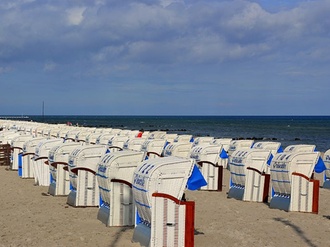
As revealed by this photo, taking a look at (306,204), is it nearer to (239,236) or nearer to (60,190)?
(239,236)

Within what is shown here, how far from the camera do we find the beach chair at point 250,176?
16.1 metres

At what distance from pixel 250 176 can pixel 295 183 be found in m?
2.00

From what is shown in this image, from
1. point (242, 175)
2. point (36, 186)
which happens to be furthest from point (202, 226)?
point (36, 186)

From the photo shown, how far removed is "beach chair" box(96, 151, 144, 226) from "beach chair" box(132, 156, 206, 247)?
1369 mm

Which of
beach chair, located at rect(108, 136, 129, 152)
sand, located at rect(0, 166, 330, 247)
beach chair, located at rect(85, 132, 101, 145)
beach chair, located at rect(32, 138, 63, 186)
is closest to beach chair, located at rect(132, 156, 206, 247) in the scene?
sand, located at rect(0, 166, 330, 247)

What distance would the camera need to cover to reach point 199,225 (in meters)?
12.6

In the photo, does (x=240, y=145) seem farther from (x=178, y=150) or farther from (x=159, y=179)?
(x=159, y=179)

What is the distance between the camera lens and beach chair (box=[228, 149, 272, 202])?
1606 cm

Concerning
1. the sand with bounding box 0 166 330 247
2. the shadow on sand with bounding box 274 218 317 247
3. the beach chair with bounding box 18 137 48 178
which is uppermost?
the beach chair with bounding box 18 137 48 178

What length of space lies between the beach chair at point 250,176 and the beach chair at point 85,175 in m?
4.19

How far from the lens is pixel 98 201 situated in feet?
47.8

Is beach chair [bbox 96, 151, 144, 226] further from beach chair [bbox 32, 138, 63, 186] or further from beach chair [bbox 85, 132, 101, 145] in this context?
beach chair [bbox 85, 132, 101, 145]

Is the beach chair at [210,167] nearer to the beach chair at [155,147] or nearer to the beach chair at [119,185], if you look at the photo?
the beach chair at [155,147]

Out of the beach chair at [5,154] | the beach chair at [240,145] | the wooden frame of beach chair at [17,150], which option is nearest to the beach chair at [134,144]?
the wooden frame of beach chair at [17,150]
